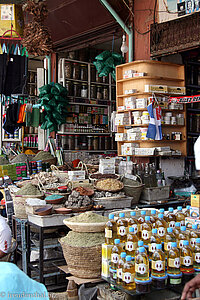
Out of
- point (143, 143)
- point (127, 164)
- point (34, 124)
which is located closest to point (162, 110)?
point (143, 143)

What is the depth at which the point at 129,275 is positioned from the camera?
85.0 inches

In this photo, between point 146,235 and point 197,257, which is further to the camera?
point 146,235

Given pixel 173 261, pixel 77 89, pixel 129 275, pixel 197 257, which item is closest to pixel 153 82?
pixel 77 89

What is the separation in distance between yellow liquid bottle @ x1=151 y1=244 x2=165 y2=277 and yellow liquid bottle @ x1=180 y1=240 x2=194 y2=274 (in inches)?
5.9

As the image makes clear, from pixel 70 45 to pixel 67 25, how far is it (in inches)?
23.6

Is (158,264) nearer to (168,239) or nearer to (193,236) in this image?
(168,239)

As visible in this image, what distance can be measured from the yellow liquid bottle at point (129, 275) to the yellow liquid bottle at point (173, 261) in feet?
0.73

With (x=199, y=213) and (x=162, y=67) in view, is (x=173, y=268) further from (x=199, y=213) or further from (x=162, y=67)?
(x=162, y=67)

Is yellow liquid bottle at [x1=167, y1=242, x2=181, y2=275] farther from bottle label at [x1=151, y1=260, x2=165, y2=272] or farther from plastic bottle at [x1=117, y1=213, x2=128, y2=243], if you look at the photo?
plastic bottle at [x1=117, y1=213, x2=128, y2=243]

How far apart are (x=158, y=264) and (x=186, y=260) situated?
199 millimetres

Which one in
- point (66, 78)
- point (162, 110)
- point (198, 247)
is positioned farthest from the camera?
point (66, 78)

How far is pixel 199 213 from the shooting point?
2.68 meters

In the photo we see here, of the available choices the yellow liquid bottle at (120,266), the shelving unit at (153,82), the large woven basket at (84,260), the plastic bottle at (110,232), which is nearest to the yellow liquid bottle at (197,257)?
the yellow liquid bottle at (120,266)

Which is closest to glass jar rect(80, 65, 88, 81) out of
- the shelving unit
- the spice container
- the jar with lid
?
the spice container
